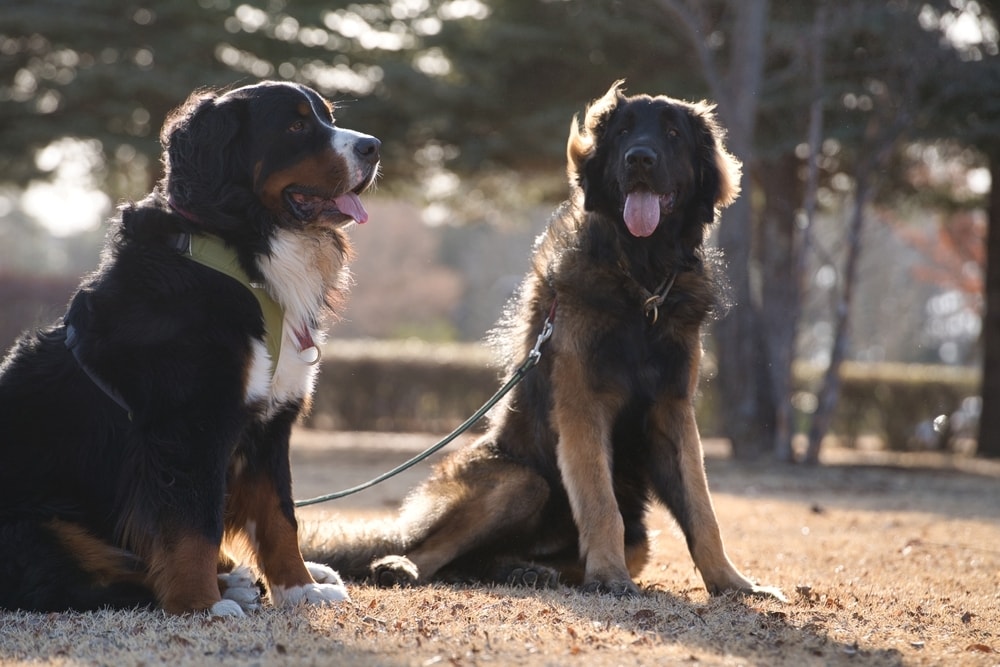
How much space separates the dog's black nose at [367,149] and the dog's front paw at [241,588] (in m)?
1.81

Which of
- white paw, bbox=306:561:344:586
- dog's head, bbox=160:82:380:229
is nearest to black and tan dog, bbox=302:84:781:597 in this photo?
white paw, bbox=306:561:344:586

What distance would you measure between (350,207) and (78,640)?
2.02m

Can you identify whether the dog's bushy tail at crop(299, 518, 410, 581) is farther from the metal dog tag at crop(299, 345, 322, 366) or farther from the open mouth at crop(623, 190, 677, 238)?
the open mouth at crop(623, 190, 677, 238)

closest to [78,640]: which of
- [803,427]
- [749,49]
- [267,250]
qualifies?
[267,250]

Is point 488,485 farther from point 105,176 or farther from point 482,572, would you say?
point 105,176

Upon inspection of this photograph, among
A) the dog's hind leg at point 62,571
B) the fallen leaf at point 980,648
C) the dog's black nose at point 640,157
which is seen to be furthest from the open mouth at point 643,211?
the dog's hind leg at point 62,571

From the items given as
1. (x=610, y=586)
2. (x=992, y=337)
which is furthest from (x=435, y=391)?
(x=610, y=586)

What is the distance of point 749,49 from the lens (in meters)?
12.6

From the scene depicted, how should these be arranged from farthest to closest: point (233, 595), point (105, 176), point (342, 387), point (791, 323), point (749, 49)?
point (342, 387) → point (105, 176) → point (791, 323) → point (749, 49) → point (233, 595)

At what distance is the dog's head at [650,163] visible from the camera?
5125mm

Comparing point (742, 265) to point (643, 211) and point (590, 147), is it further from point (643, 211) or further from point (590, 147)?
A: point (643, 211)

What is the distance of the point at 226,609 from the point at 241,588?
1.30ft

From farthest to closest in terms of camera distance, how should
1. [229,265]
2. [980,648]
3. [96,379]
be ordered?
[229,265] → [96,379] → [980,648]

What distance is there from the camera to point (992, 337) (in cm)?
1562
